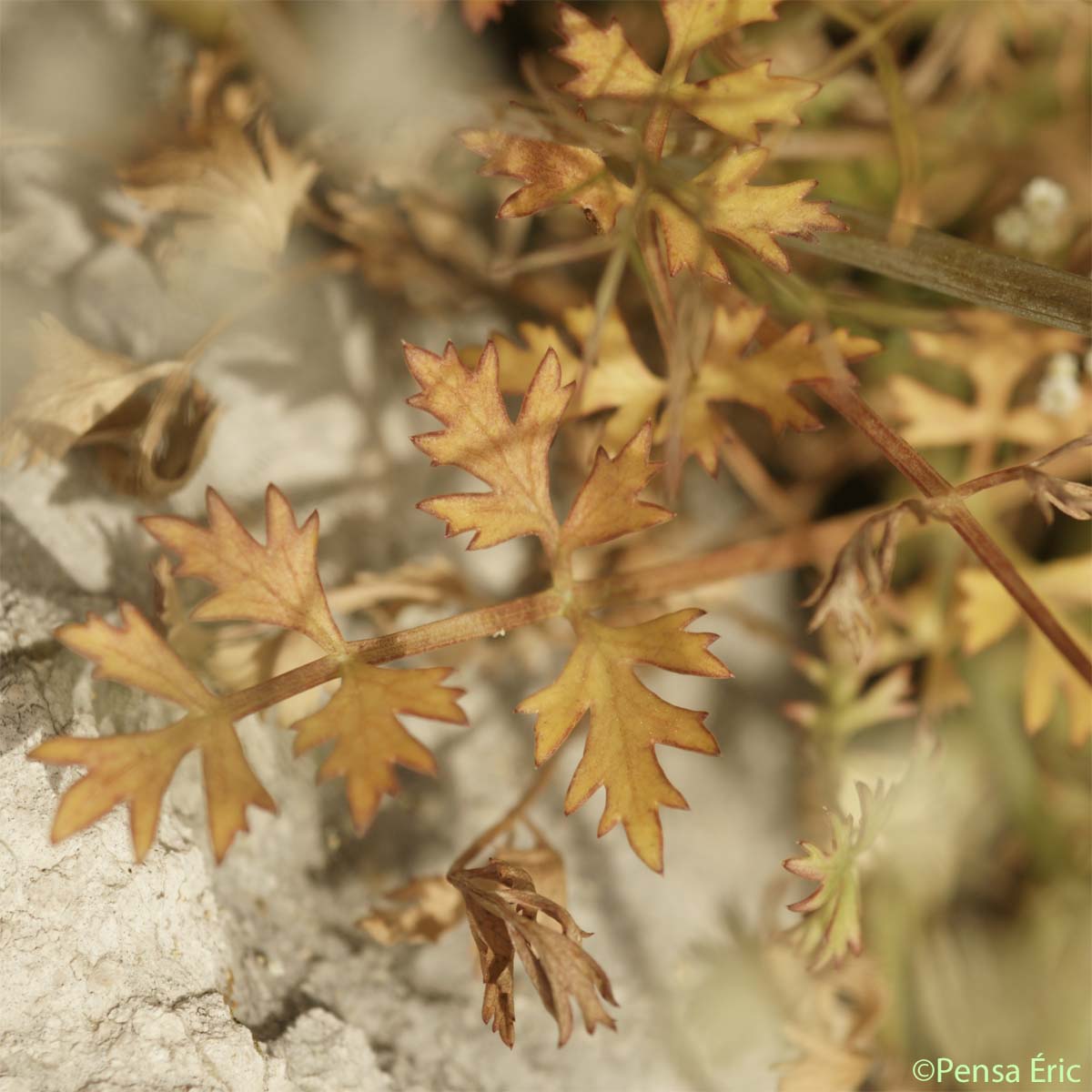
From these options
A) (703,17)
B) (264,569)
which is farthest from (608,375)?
(264,569)

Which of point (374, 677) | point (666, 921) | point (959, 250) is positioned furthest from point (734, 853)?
point (959, 250)

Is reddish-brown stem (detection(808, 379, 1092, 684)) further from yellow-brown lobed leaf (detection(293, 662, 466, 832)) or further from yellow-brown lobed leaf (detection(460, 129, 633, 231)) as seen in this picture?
yellow-brown lobed leaf (detection(293, 662, 466, 832))

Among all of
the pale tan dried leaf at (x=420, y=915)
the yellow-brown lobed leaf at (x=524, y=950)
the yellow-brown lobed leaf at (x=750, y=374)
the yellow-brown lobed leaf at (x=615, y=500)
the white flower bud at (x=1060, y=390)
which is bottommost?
the pale tan dried leaf at (x=420, y=915)

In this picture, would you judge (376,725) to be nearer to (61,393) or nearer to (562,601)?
(562,601)

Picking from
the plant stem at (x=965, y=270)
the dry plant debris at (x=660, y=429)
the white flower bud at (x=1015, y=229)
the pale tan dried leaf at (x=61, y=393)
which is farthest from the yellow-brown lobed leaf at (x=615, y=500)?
the white flower bud at (x=1015, y=229)

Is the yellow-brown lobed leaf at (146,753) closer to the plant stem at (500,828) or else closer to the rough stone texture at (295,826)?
the rough stone texture at (295,826)

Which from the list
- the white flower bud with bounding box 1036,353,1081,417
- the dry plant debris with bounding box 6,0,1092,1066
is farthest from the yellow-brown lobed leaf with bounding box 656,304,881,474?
the white flower bud with bounding box 1036,353,1081,417
